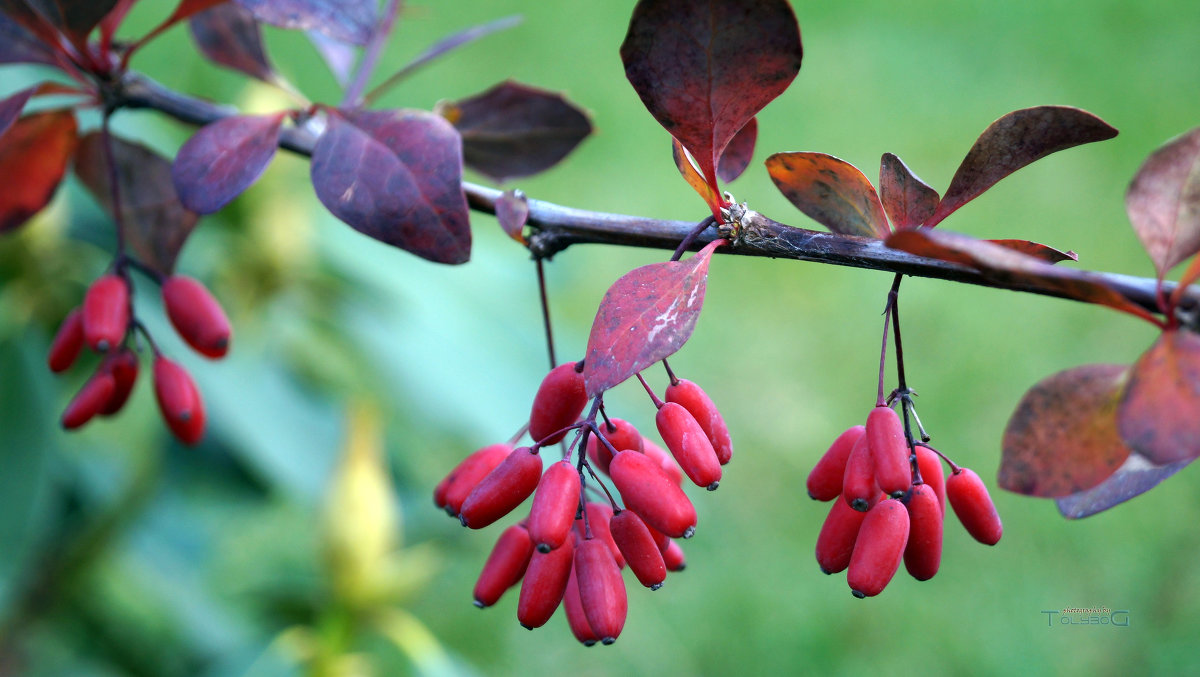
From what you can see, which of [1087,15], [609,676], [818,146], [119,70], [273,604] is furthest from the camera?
[1087,15]

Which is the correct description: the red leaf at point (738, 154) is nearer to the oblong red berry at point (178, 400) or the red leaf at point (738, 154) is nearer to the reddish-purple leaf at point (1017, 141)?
the reddish-purple leaf at point (1017, 141)

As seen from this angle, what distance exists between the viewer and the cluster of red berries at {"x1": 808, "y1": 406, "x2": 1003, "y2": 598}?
53 centimetres

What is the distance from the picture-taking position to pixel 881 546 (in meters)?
0.53

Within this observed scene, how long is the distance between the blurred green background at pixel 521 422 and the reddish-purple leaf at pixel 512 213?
0.86 metres

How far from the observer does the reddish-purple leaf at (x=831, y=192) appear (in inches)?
22.1

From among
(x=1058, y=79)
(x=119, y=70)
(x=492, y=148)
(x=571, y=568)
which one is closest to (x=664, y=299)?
(x=571, y=568)

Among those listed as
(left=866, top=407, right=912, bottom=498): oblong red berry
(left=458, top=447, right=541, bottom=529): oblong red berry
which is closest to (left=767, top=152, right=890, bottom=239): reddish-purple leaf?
(left=866, top=407, right=912, bottom=498): oblong red berry

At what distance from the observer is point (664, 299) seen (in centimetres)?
50

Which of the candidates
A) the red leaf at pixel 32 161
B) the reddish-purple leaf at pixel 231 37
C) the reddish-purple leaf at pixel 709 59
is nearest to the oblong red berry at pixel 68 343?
the red leaf at pixel 32 161

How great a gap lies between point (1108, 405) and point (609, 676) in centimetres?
183

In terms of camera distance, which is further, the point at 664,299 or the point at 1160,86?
the point at 1160,86

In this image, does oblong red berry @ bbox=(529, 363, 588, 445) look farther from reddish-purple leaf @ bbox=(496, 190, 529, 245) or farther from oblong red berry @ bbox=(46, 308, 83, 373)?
oblong red berry @ bbox=(46, 308, 83, 373)

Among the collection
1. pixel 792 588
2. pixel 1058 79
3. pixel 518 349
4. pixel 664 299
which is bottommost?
pixel 792 588

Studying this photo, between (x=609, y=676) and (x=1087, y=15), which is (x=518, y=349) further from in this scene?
(x=1087, y=15)
